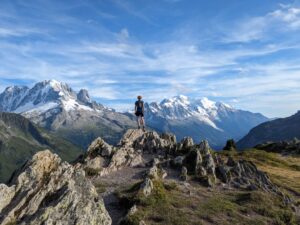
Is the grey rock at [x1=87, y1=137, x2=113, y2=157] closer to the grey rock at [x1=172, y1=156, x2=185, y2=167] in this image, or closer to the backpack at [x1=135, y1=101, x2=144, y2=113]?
the backpack at [x1=135, y1=101, x2=144, y2=113]

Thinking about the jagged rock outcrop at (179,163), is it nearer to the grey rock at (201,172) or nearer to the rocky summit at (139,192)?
the grey rock at (201,172)

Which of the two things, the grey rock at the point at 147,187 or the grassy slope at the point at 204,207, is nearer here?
the grassy slope at the point at 204,207

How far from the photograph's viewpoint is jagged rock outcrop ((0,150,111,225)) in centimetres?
2772

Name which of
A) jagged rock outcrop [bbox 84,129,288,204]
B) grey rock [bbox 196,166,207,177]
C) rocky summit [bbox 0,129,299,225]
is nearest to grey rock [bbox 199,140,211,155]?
jagged rock outcrop [bbox 84,129,288,204]

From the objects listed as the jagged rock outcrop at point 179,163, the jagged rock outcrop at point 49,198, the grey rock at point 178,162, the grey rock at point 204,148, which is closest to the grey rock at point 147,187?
the jagged rock outcrop at point 179,163

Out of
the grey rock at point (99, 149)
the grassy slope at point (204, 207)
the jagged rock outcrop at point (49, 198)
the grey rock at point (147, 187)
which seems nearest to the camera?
the jagged rock outcrop at point (49, 198)

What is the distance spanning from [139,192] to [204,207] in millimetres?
6863

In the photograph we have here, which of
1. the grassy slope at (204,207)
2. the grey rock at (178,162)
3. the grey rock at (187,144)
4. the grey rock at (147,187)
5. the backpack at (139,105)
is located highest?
the backpack at (139,105)

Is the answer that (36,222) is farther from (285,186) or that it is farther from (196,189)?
(285,186)

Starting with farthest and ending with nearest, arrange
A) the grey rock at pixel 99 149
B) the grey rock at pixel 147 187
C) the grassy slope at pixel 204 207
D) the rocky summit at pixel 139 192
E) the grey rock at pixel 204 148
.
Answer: the grey rock at pixel 204 148
the grey rock at pixel 99 149
the grey rock at pixel 147 187
the grassy slope at pixel 204 207
the rocky summit at pixel 139 192

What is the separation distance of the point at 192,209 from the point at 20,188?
16703mm

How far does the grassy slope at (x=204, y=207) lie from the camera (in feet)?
115

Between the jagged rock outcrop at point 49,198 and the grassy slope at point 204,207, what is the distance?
449 cm

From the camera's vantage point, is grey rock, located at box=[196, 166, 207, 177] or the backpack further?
the backpack
